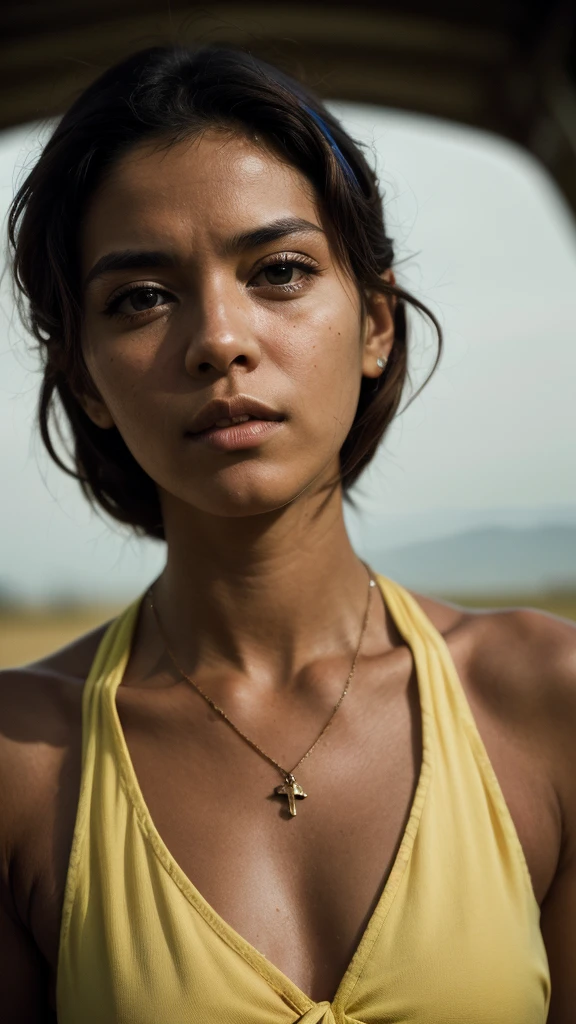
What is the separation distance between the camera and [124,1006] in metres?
1.65

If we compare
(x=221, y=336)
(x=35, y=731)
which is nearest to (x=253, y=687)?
(x=35, y=731)

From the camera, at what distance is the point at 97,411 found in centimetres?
202

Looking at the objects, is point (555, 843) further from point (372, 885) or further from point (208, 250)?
point (208, 250)

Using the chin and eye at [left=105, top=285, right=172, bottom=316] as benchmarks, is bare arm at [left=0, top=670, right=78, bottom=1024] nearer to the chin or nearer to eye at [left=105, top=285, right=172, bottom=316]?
the chin

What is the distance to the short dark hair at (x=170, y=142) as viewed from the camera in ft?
6.02

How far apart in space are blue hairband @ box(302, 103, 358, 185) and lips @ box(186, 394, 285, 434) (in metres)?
0.48

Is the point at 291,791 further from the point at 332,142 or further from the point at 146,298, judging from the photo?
the point at 332,142

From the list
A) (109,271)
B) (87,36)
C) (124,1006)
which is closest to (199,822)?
(124,1006)

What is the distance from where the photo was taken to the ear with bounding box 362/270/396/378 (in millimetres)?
2020

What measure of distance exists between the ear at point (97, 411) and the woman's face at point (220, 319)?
14cm

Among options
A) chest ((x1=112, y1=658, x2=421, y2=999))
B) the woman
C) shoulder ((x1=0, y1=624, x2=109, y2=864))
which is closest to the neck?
the woman

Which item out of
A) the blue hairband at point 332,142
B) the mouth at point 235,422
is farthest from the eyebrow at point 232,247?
the mouth at point 235,422

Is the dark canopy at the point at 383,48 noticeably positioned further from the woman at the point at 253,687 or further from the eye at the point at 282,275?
the eye at the point at 282,275

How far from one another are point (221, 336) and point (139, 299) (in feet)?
0.68
